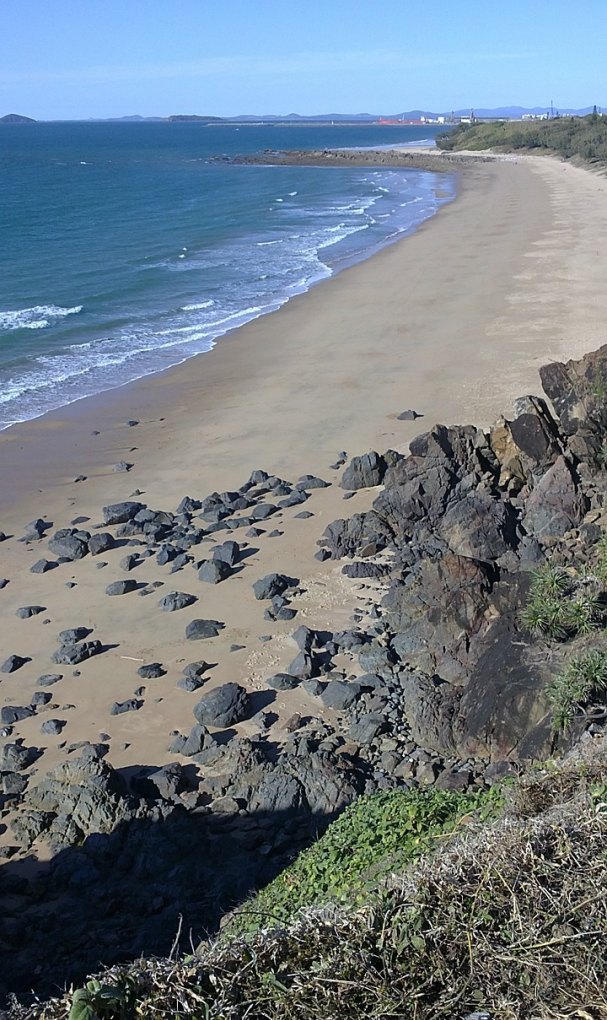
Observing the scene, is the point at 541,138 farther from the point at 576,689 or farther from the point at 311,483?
the point at 576,689

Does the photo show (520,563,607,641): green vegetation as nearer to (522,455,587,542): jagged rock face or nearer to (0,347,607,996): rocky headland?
(0,347,607,996): rocky headland

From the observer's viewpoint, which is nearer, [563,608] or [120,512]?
[563,608]

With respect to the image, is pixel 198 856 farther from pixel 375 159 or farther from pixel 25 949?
pixel 375 159

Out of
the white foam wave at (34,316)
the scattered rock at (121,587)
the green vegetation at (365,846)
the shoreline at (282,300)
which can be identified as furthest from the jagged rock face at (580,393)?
the white foam wave at (34,316)

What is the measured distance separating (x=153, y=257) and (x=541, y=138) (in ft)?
278

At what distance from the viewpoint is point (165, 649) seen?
12703 mm

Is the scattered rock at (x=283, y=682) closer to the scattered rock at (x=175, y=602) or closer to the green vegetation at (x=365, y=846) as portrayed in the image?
the scattered rock at (x=175, y=602)

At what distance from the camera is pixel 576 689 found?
8.87 metres

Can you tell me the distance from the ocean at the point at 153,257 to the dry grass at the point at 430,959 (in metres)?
19.4

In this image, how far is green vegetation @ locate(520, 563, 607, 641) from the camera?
32.3 feet

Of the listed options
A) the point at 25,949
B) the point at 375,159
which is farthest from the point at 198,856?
the point at 375,159

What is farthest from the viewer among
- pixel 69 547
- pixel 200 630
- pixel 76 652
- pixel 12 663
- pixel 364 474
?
pixel 364 474

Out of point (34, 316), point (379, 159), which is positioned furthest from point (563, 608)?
point (379, 159)

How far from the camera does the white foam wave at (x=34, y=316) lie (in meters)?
32.2
